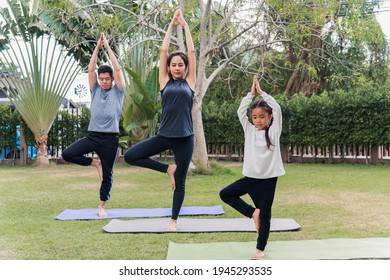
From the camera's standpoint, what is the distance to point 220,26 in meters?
7.68

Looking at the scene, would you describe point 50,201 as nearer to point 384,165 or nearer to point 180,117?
point 180,117

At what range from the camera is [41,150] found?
450 inches

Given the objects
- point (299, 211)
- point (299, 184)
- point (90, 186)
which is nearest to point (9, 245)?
point (299, 211)

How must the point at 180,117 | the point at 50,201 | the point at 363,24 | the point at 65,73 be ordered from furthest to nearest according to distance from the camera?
the point at 65,73 < the point at 363,24 < the point at 50,201 < the point at 180,117

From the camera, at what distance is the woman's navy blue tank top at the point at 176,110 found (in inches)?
141

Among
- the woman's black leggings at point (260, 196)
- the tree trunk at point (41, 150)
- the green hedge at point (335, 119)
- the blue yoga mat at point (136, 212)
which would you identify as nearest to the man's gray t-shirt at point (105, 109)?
the blue yoga mat at point (136, 212)

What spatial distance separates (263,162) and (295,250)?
66cm

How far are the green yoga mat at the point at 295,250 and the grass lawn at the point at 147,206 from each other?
0.18 meters

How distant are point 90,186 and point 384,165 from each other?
6617mm

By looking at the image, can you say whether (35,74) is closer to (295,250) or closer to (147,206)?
(147,206)

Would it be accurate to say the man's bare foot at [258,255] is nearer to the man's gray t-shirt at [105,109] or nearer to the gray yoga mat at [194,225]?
the gray yoga mat at [194,225]

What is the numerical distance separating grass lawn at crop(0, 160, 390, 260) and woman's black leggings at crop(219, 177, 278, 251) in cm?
53

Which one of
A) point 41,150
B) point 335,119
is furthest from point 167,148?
point 41,150

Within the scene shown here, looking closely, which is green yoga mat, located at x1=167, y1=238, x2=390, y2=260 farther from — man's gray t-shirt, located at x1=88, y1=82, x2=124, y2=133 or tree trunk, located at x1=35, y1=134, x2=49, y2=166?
tree trunk, located at x1=35, y1=134, x2=49, y2=166
